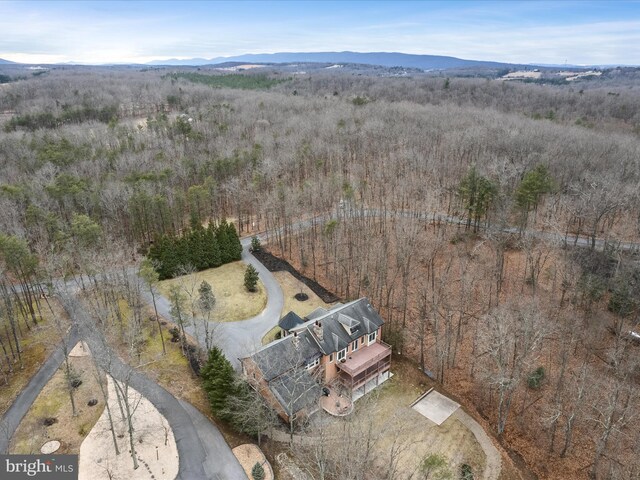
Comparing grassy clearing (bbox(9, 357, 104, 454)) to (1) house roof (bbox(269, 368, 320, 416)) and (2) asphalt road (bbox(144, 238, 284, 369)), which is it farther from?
(1) house roof (bbox(269, 368, 320, 416))

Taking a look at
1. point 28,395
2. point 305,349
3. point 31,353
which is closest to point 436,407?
point 305,349

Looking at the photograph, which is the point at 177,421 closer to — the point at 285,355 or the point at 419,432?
the point at 285,355

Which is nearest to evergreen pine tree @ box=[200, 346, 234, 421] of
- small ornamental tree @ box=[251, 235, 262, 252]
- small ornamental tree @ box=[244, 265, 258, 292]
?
small ornamental tree @ box=[244, 265, 258, 292]

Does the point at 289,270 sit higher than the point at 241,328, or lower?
higher

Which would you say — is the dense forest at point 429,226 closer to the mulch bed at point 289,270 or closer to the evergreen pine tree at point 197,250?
the evergreen pine tree at point 197,250

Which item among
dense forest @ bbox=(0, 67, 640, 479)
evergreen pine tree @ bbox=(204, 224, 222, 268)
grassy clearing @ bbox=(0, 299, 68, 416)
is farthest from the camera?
evergreen pine tree @ bbox=(204, 224, 222, 268)

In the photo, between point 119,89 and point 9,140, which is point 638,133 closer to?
point 9,140
